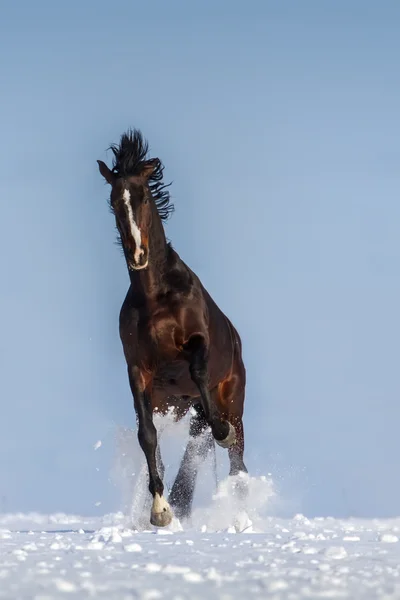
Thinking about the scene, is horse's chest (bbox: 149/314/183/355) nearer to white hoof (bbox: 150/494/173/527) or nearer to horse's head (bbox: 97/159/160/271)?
horse's head (bbox: 97/159/160/271)

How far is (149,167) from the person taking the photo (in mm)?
10352

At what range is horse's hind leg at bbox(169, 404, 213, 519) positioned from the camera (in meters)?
12.0

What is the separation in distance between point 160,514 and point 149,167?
10.9 ft

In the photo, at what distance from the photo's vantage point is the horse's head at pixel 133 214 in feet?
31.5

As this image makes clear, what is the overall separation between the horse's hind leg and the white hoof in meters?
2.19

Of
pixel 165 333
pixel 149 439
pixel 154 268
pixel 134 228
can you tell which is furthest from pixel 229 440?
pixel 134 228

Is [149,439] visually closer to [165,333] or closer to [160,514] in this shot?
[160,514]

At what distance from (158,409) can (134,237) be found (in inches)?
108

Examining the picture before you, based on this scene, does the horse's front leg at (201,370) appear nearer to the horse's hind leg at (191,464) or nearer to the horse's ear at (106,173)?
the horse's hind leg at (191,464)

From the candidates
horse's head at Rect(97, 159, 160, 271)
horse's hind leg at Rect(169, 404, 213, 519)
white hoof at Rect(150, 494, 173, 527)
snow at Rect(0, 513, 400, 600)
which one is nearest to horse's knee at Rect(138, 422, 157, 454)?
white hoof at Rect(150, 494, 173, 527)

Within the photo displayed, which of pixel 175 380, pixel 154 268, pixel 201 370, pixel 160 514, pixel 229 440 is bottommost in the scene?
pixel 160 514

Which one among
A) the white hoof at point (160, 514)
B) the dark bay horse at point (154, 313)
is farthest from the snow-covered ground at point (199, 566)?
the dark bay horse at point (154, 313)

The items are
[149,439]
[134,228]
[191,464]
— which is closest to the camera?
[134,228]

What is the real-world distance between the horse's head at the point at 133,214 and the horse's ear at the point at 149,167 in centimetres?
16
